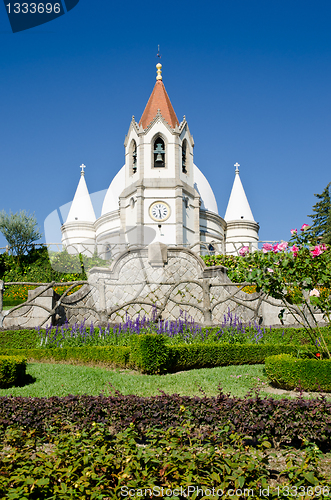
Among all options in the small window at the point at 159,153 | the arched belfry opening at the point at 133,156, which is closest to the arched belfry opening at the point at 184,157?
the small window at the point at 159,153

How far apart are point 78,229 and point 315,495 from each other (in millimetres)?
33979

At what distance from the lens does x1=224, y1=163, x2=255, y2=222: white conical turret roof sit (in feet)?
120

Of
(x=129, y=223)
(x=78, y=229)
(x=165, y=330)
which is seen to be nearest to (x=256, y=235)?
(x=129, y=223)

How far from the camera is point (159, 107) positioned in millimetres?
32406

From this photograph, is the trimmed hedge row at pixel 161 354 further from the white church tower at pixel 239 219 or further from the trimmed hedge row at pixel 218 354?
the white church tower at pixel 239 219

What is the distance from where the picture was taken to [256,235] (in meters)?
36.8

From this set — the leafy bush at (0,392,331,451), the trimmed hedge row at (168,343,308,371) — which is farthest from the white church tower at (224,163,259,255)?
the leafy bush at (0,392,331,451)

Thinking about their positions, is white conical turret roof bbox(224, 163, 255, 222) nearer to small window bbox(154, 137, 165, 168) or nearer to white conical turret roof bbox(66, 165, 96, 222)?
small window bbox(154, 137, 165, 168)

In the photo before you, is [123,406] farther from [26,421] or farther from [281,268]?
[281,268]

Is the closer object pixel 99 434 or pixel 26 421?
pixel 99 434

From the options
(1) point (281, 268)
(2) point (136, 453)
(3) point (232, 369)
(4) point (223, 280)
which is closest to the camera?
(2) point (136, 453)

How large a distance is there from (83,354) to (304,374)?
15.8ft

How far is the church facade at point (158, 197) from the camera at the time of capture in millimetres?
27906

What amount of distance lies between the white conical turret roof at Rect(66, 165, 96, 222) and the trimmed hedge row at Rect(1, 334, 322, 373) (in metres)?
27.7
